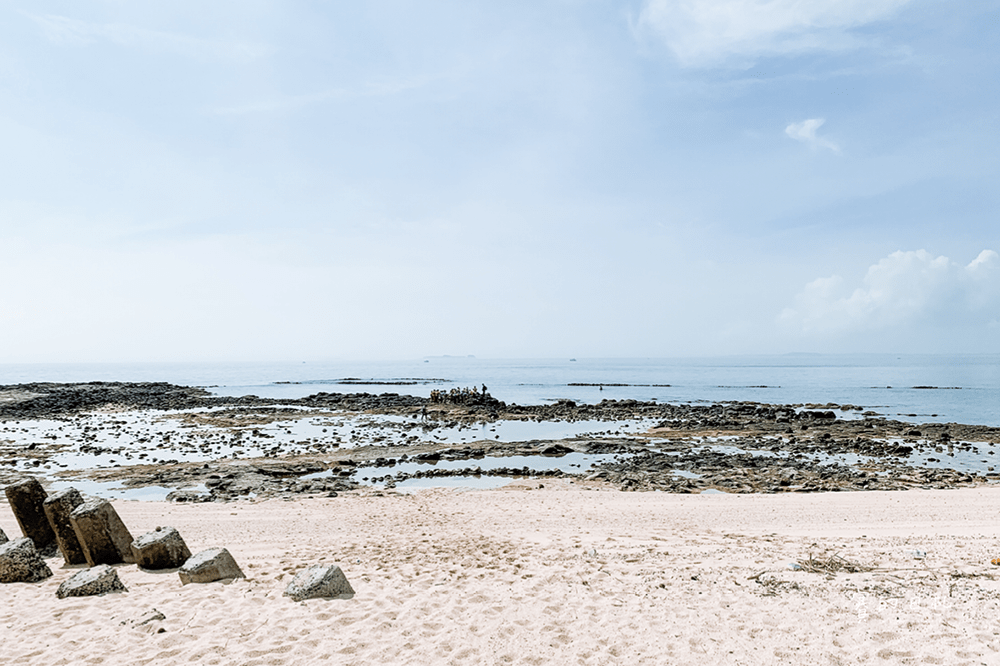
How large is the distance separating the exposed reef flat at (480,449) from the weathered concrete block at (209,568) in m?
9.30

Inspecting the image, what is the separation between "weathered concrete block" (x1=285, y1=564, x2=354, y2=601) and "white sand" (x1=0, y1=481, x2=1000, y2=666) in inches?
6.8

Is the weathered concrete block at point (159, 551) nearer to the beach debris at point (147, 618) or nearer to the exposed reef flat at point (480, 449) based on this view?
the beach debris at point (147, 618)

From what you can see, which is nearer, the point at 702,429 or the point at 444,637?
the point at 444,637

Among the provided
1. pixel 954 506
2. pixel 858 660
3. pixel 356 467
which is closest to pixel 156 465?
pixel 356 467

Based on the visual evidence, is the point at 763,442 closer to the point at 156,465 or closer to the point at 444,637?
the point at 444,637

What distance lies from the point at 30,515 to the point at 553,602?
10.4 m

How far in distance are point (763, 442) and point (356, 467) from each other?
70.5 feet

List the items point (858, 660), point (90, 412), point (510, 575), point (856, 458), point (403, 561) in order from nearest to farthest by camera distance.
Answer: point (858, 660), point (510, 575), point (403, 561), point (856, 458), point (90, 412)

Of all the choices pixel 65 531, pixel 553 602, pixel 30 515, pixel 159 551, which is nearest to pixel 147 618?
pixel 159 551

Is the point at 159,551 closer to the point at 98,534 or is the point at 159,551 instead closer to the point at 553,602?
the point at 98,534

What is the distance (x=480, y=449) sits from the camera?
2730 centimetres

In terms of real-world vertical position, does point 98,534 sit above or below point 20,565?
above

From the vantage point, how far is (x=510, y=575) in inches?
356

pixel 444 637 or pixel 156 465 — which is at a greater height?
pixel 444 637
